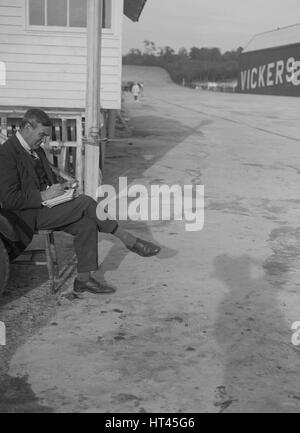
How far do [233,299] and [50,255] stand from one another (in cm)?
152

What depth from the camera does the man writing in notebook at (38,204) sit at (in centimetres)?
425

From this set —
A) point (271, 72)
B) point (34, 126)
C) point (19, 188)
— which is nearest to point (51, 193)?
point (19, 188)

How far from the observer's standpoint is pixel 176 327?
406 centimetres

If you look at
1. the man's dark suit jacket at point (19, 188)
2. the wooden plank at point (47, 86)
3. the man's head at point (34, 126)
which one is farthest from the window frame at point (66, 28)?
the man's dark suit jacket at point (19, 188)

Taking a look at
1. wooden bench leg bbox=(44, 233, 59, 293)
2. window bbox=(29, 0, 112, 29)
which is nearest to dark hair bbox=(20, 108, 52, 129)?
wooden bench leg bbox=(44, 233, 59, 293)

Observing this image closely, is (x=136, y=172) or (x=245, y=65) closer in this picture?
(x=136, y=172)

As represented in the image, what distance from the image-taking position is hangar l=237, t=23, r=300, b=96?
135 ft

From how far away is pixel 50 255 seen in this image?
460cm

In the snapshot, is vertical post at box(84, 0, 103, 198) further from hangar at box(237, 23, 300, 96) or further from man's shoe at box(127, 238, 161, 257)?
hangar at box(237, 23, 300, 96)

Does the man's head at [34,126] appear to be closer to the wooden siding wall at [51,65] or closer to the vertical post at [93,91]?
the vertical post at [93,91]

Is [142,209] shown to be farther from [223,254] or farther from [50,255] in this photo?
[50,255]

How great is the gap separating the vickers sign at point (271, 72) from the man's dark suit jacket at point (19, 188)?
3779cm
